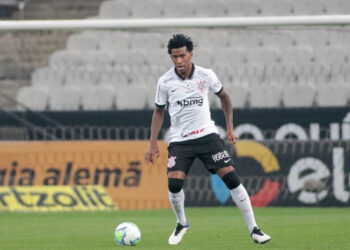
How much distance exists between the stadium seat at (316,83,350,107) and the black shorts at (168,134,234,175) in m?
6.83


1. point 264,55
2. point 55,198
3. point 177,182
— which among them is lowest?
point 55,198

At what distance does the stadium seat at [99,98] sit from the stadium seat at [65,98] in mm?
139

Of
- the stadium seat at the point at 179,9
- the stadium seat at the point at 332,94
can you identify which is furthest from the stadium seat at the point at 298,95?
the stadium seat at the point at 179,9

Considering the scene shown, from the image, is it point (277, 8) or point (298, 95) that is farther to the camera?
point (277, 8)

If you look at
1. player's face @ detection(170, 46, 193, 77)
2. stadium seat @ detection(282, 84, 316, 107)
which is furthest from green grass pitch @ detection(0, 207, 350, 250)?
stadium seat @ detection(282, 84, 316, 107)

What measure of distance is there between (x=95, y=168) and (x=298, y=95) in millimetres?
3867

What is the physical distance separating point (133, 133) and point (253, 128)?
2.02m

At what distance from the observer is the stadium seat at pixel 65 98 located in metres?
14.9

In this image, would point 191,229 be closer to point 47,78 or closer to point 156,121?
point 156,121

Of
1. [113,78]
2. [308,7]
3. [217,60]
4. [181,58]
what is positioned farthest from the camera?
[308,7]

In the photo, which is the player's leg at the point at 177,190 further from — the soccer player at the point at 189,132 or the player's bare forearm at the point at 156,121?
the player's bare forearm at the point at 156,121

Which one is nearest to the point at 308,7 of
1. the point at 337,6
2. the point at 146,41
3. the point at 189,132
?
the point at 337,6

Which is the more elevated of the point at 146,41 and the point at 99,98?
the point at 146,41

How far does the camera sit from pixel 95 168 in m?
12.2
